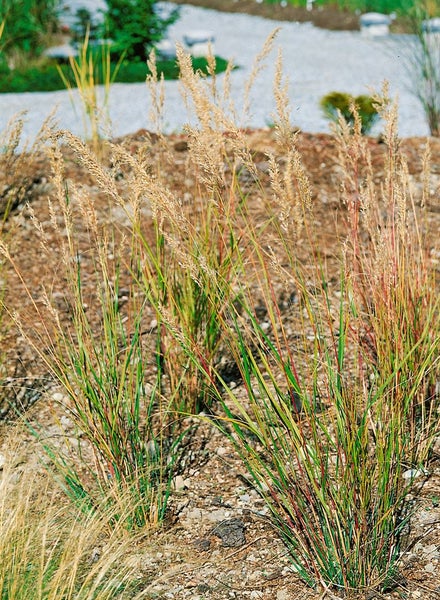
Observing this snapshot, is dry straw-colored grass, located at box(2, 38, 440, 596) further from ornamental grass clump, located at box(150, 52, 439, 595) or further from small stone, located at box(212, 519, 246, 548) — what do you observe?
small stone, located at box(212, 519, 246, 548)

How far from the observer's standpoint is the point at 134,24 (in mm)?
9594

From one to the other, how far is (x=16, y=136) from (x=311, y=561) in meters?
1.68

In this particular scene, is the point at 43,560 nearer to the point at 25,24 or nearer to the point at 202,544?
the point at 202,544

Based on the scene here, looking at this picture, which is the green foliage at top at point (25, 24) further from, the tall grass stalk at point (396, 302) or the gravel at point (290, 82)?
the tall grass stalk at point (396, 302)

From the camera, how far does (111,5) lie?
32.2 feet

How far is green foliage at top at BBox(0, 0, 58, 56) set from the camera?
977 centimetres

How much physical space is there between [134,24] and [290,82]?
1.83m

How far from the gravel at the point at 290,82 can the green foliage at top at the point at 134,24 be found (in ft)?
2.95

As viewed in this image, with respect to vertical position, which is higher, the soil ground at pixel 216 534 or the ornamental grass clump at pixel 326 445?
the ornamental grass clump at pixel 326 445

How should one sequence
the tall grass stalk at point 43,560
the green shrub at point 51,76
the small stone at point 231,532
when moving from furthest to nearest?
the green shrub at point 51,76 → the small stone at point 231,532 → the tall grass stalk at point 43,560

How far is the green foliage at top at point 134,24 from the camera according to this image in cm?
960

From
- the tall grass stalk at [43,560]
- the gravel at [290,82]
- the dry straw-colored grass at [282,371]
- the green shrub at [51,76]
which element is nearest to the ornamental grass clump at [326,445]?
the dry straw-colored grass at [282,371]

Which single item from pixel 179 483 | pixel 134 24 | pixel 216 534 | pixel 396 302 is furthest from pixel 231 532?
pixel 134 24

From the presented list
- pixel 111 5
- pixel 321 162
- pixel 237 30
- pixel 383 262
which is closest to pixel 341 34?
pixel 237 30
